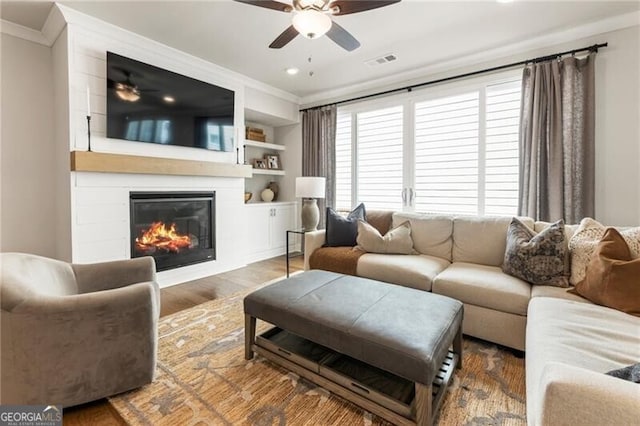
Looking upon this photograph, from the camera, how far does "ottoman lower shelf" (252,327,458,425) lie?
1341mm

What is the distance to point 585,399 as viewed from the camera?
0.76m

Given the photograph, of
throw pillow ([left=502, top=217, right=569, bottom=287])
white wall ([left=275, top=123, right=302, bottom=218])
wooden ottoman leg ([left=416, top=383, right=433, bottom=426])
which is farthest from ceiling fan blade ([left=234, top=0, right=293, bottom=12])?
white wall ([left=275, top=123, right=302, bottom=218])

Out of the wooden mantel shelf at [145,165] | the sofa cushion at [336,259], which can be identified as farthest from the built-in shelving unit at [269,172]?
the sofa cushion at [336,259]

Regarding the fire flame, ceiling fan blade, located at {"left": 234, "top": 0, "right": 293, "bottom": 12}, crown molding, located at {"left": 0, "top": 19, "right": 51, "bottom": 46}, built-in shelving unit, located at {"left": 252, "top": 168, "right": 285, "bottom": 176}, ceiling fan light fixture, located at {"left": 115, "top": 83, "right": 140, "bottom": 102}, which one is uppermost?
crown molding, located at {"left": 0, "top": 19, "right": 51, "bottom": 46}

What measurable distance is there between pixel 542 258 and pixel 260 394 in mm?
2099

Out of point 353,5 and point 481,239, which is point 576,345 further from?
point 353,5

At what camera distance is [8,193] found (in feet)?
9.16

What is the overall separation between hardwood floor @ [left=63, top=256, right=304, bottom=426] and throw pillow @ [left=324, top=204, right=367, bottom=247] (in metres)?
0.99

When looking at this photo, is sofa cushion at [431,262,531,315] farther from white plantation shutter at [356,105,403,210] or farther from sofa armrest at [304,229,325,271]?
white plantation shutter at [356,105,403,210]

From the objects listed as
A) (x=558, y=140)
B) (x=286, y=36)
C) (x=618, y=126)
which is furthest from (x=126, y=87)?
(x=618, y=126)

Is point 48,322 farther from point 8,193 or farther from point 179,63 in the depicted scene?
point 179,63

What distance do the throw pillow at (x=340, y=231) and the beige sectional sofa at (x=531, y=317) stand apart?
108 millimetres

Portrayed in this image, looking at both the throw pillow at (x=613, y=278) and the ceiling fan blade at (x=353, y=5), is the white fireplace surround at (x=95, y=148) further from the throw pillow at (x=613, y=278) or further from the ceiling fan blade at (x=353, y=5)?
the throw pillow at (x=613, y=278)

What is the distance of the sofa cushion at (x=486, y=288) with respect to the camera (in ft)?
6.44
